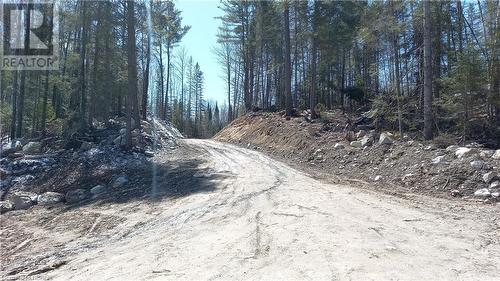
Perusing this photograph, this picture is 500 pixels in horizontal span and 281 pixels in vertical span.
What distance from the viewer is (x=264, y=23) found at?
96.5 feet

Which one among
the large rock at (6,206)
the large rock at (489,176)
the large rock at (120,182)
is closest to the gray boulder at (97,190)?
the large rock at (120,182)

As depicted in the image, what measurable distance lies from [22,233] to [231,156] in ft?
28.5

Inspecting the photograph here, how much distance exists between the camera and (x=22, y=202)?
10789mm

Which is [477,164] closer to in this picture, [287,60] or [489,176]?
[489,176]

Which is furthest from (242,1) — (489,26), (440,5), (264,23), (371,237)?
(371,237)

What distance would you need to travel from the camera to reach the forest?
11.9 m

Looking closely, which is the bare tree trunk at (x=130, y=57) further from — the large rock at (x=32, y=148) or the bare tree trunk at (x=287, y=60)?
the bare tree trunk at (x=287, y=60)

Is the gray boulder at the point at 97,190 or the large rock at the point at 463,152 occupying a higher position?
the large rock at the point at 463,152

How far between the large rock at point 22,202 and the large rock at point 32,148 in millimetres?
7160

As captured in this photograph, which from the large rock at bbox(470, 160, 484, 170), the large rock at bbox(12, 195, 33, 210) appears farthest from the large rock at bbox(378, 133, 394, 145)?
the large rock at bbox(12, 195, 33, 210)

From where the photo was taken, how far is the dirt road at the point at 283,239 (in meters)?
4.44

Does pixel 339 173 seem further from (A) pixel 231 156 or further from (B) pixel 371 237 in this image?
(B) pixel 371 237

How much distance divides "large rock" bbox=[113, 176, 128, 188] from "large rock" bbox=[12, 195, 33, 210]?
2397mm
